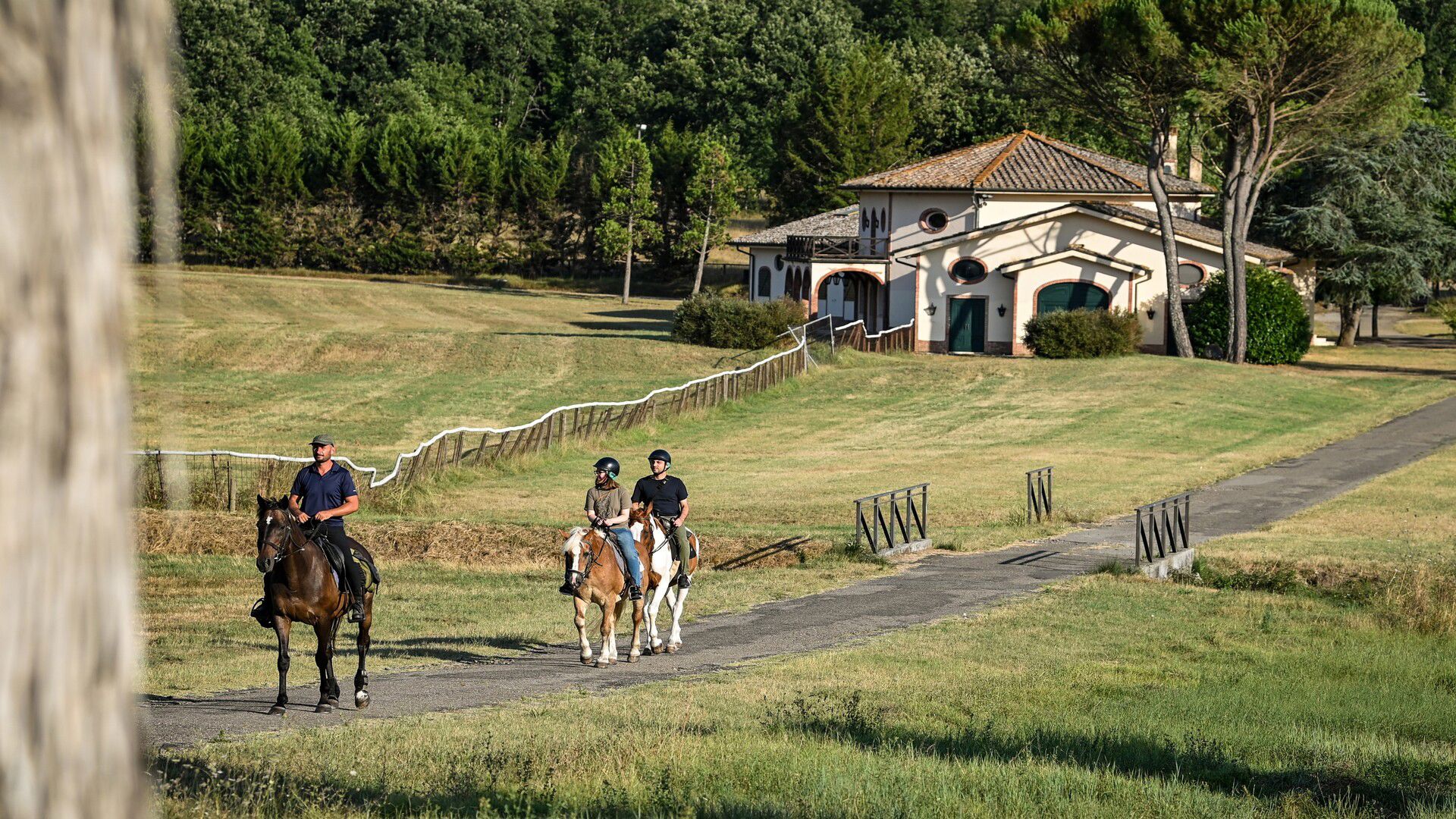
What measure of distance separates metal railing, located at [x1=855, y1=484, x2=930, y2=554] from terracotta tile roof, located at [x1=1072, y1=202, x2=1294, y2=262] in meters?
34.0

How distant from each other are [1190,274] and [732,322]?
62.3 feet

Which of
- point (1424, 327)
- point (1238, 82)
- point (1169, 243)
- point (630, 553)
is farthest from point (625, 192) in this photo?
point (630, 553)

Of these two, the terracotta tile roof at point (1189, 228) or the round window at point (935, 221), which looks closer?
the terracotta tile roof at point (1189, 228)

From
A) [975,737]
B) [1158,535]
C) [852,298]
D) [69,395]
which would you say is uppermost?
[852,298]

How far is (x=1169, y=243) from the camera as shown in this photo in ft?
198

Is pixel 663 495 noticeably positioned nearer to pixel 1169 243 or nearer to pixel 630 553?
pixel 630 553

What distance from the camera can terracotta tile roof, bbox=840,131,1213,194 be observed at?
222 feet

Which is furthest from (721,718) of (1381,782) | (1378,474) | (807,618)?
(1378,474)

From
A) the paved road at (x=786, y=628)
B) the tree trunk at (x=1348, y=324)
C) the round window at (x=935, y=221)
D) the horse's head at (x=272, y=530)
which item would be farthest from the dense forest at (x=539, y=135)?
the horse's head at (x=272, y=530)

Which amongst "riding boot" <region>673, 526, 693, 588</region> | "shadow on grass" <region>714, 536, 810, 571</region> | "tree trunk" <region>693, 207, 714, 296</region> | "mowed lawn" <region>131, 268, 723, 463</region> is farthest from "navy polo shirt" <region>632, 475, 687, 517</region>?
"tree trunk" <region>693, 207, 714, 296</region>

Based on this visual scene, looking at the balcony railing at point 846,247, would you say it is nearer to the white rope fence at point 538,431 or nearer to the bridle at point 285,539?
the white rope fence at point 538,431

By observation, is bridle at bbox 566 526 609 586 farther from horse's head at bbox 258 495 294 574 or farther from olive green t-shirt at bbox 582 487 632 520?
horse's head at bbox 258 495 294 574

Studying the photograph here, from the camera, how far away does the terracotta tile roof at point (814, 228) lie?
7856 cm

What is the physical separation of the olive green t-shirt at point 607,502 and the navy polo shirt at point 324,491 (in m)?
2.95
